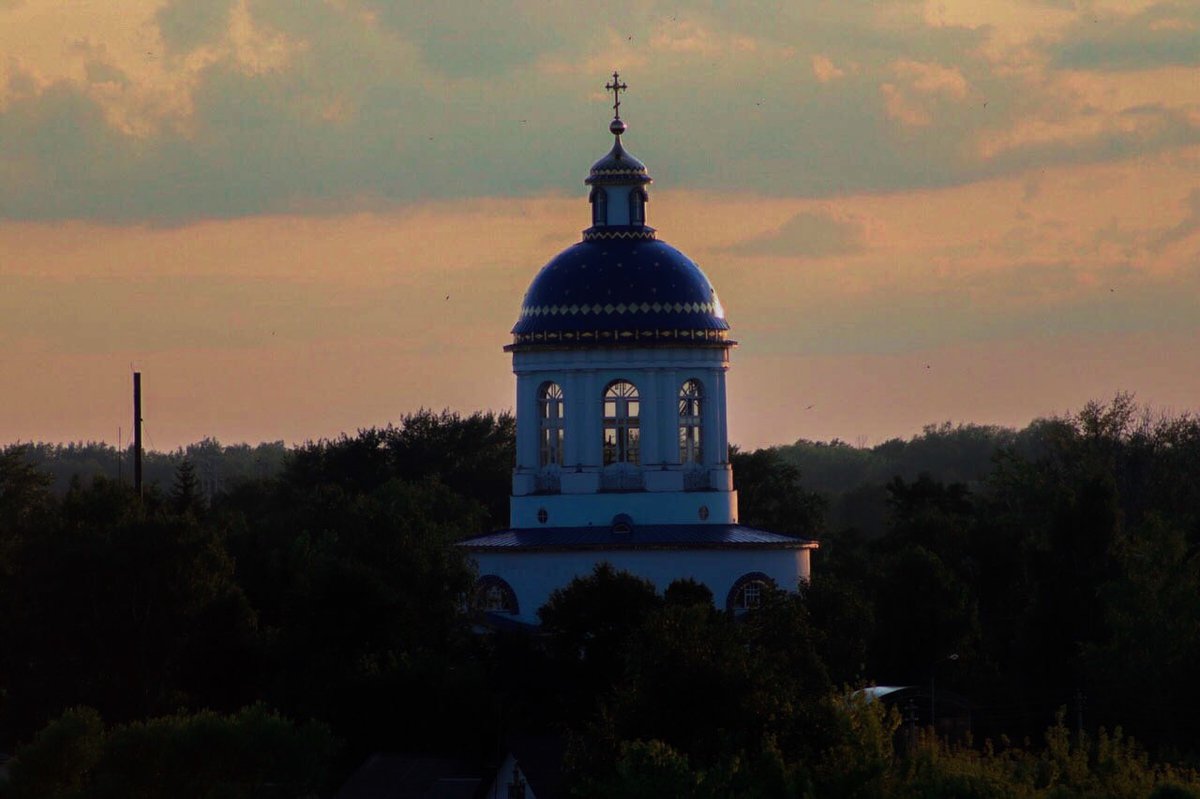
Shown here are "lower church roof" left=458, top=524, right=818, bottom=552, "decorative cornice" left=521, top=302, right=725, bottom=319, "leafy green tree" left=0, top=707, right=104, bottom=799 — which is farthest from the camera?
"decorative cornice" left=521, top=302, right=725, bottom=319

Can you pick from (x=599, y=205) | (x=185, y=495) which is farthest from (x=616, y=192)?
(x=185, y=495)

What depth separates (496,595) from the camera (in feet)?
250

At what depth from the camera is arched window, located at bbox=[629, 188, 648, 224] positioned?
3088 inches

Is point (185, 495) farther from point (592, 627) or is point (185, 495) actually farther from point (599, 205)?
point (592, 627)

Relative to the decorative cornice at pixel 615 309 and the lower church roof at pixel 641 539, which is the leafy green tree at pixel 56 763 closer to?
the lower church roof at pixel 641 539

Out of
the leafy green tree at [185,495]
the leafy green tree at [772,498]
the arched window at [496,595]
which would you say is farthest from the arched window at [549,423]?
the leafy green tree at [772,498]

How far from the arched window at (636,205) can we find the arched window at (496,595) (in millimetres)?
8711

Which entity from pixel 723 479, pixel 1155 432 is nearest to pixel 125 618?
pixel 723 479

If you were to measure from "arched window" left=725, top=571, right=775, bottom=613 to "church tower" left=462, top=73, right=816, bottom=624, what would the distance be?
1.48 ft

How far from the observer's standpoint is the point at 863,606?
75.1m

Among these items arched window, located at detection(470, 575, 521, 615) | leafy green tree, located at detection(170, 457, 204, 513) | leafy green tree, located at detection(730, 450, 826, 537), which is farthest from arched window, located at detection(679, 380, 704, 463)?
leafy green tree, located at detection(730, 450, 826, 537)

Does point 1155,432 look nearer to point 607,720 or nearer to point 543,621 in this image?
point 543,621

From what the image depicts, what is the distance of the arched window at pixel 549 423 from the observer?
257ft

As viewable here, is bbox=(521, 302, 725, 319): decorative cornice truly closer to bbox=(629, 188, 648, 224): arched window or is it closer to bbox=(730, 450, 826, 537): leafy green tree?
bbox=(629, 188, 648, 224): arched window
